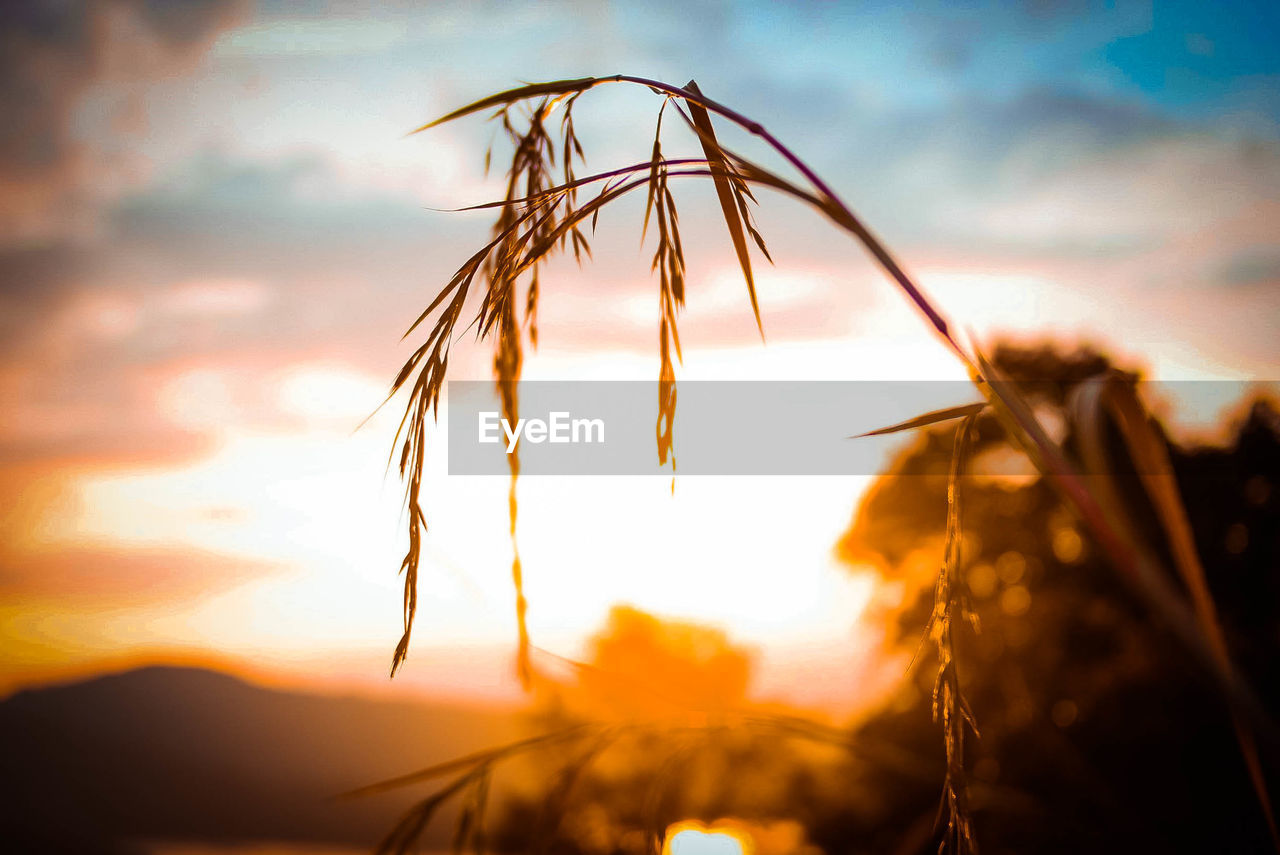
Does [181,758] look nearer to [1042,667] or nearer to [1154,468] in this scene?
[1042,667]

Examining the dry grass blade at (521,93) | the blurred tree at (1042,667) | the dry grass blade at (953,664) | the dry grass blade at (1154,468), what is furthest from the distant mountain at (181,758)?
the dry grass blade at (1154,468)

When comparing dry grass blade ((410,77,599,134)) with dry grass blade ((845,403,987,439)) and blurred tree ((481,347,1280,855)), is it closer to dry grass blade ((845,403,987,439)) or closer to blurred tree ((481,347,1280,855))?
dry grass blade ((845,403,987,439))

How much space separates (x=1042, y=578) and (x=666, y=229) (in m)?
10.6

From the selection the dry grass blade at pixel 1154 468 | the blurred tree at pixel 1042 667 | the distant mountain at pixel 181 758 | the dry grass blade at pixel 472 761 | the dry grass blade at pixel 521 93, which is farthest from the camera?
the distant mountain at pixel 181 758

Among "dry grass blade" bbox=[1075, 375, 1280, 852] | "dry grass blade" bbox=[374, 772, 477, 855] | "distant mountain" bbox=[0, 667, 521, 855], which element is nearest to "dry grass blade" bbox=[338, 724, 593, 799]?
"dry grass blade" bbox=[374, 772, 477, 855]

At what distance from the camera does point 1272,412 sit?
24.1 ft

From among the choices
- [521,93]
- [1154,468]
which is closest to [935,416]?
[1154,468]

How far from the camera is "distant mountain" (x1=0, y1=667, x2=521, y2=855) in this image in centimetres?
3134

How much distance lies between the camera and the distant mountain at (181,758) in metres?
31.3

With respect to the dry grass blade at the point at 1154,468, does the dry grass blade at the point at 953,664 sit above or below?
below

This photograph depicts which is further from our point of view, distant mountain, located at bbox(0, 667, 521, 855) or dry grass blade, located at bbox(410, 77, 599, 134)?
distant mountain, located at bbox(0, 667, 521, 855)

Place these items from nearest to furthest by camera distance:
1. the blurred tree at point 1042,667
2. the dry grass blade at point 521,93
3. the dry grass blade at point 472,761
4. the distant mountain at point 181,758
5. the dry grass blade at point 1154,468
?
the dry grass blade at point 1154,468, the dry grass blade at point 521,93, the dry grass blade at point 472,761, the blurred tree at point 1042,667, the distant mountain at point 181,758

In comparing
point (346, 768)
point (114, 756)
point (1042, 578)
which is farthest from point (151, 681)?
point (1042, 578)

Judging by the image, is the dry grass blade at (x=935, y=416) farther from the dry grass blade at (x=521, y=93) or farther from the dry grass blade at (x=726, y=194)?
the dry grass blade at (x=521, y=93)
